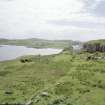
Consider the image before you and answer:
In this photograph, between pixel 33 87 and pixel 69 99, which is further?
pixel 33 87

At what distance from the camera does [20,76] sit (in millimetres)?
67000

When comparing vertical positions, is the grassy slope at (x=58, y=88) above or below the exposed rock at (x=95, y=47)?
below

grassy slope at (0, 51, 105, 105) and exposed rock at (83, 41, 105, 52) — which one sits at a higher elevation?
exposed rock at (83, 41, 105, 52)

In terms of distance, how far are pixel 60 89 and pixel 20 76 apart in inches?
928

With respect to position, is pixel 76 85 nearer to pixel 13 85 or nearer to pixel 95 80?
pixel 95 80

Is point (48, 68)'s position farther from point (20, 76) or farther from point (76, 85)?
Result: point (76, 85)

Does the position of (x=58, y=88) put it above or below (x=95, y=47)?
below

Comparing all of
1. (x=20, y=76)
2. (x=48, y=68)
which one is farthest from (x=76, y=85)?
(x=48, y=68)

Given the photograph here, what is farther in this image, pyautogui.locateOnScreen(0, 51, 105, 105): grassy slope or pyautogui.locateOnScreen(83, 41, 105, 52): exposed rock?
pyautogui.locateOnScreen(83, 41, 105, 52): exposed rock

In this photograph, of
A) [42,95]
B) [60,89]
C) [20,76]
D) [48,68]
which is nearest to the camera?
[42,95]

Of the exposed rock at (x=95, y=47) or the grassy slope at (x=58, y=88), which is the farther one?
the exposed rock at (x=95, y=47)

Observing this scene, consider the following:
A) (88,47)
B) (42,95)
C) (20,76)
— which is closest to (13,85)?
(20,76)

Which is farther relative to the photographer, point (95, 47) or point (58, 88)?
point (95, 47)

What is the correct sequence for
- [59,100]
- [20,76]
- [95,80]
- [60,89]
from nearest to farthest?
[59,100] → [60,89] → [95,80] → [20,76]
